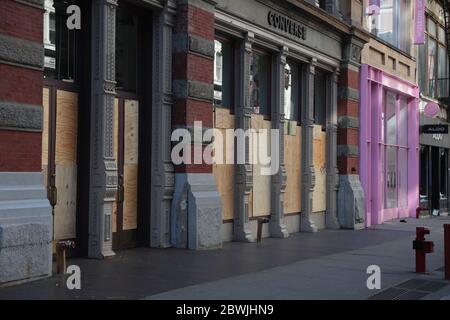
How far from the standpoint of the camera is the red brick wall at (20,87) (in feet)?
28.6

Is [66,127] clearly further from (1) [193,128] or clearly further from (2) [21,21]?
(1) [193,128]

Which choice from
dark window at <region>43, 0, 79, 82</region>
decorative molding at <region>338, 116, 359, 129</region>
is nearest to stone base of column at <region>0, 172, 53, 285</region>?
dark window at <region>43, 0, 79, 82</region>

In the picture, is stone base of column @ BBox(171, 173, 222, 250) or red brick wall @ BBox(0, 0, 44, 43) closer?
red brick wall @ BBox(0, 0, 44, 43)

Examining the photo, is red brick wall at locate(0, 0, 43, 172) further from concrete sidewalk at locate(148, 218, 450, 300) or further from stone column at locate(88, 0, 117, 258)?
concrete sidewalk at locate(148, 218, 450, 300)

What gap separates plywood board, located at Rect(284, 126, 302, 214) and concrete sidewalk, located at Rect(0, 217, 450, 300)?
270 cm

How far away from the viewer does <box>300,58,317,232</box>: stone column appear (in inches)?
703

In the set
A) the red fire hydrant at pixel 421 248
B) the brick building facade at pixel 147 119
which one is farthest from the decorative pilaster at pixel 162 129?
the red fire hydrant at pixel 421 248

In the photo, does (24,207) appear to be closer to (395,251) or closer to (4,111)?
(4,111)

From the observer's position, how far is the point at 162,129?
1254cm

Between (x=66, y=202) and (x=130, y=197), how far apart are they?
170 centimetres

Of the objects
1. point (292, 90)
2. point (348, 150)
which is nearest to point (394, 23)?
point (348, 150)

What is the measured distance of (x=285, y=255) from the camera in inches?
494

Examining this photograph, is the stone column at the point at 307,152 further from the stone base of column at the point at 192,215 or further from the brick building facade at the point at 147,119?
the stone base of column at the point at 192,215

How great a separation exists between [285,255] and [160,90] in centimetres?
411
